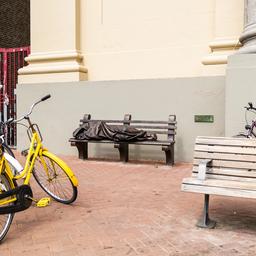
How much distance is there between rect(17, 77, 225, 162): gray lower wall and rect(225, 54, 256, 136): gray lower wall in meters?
0.68

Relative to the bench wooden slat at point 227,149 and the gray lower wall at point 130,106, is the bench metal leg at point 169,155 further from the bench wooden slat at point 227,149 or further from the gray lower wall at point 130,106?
the bench wooden slat at point 227,149

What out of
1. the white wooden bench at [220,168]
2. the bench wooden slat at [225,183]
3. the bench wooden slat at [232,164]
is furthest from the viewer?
the bench wooden slat at [232,164]

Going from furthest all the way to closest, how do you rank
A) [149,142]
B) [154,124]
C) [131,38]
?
[131,38], [154,124], [149,142]

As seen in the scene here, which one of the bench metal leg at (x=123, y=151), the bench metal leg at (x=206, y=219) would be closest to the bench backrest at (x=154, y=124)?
the bench metal leg at (x=123, y=151)

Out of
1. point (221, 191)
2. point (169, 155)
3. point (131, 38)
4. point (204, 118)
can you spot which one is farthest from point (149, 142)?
point (221, 191)

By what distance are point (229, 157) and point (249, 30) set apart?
372cm

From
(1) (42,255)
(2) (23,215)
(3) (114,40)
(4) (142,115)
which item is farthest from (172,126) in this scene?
(1) (42,255)

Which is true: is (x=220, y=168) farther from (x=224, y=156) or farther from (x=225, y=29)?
(x=225, y=29)

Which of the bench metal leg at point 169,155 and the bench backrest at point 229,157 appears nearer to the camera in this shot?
the bench backrest at point 229,157

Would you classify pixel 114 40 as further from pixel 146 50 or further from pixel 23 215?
pixel 23 215

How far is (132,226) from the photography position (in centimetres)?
394

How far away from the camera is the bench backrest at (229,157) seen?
12.6ft

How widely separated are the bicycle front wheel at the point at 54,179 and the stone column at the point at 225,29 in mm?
4237

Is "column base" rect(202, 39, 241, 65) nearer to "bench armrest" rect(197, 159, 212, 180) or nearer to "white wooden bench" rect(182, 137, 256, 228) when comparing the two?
"white wooden bench" rect(182, 137, 256, 228)
